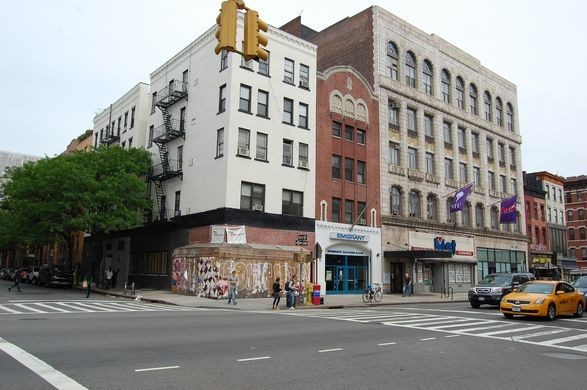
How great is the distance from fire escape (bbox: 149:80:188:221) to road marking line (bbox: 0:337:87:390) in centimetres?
2783

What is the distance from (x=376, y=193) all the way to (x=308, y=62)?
1186 cm

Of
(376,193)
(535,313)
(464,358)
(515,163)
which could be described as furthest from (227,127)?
(515,163)

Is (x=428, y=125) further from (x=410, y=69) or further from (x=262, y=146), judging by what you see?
(x=262, y=146)

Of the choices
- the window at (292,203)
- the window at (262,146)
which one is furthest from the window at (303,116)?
the window at (292,203)

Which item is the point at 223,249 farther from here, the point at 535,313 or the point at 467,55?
the point at 467,55

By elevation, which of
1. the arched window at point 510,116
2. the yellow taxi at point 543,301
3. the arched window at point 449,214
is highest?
the arched window at point 510,116

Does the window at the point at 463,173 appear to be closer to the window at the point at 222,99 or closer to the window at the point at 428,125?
the window at the point at 428,125

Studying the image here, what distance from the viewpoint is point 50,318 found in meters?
16.2

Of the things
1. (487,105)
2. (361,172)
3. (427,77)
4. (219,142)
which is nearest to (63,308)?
(219,142)

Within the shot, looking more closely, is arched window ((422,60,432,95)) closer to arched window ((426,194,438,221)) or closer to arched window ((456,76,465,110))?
arched window ((456,76,465,110))

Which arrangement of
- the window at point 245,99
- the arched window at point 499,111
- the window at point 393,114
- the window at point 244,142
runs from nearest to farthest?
the window at point 244,142 → the window at point 245,99 → the window at point 393,114 → the arched window at point 499,111

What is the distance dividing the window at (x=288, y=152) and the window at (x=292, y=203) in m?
2.08

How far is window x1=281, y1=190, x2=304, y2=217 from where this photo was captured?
34.7 metres

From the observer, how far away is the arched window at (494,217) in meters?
53.5
